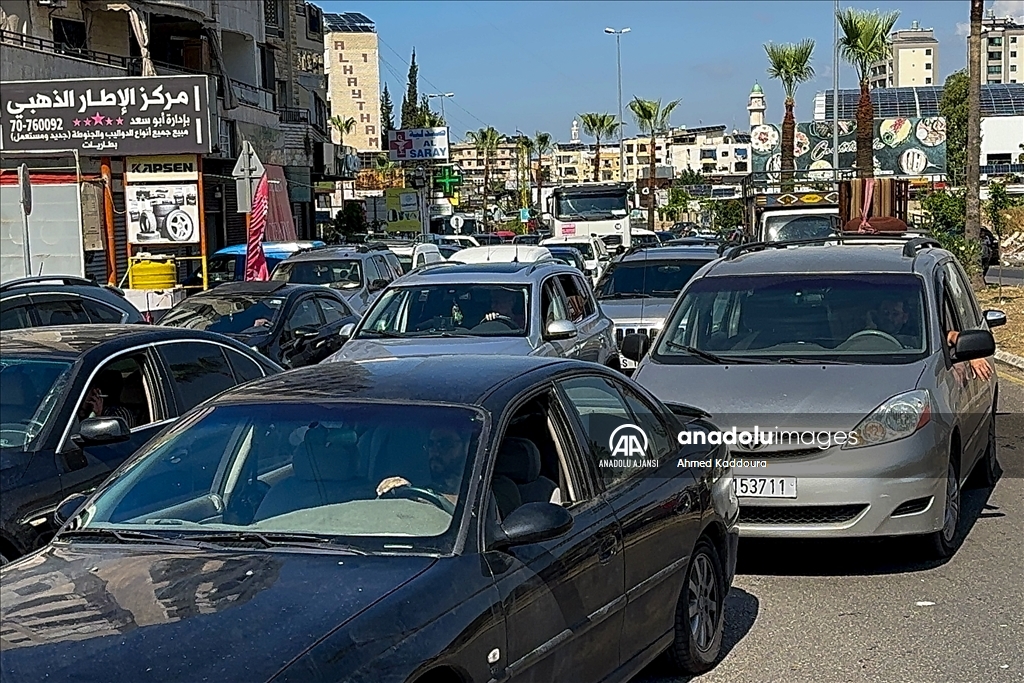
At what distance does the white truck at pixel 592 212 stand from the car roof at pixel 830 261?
2908 cm

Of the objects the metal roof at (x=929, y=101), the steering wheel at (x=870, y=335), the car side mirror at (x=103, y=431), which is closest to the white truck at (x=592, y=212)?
the steering wheel at (x=870, y=335)

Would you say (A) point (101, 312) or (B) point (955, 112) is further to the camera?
(B) point (955, 112)

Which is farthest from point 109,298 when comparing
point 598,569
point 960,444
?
point 598,569

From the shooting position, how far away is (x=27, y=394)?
7273 mm

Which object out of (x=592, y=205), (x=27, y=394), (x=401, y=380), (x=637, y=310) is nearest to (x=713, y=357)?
(x=401, y=380)

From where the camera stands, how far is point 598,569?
16.3 ft

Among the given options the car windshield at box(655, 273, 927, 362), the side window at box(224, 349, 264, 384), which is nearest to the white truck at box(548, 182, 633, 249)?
the car windshield at box(655, 273, 927, 362)

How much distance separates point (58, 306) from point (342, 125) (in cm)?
10110

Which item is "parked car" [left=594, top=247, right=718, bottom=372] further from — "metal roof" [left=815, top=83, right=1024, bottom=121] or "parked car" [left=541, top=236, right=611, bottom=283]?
"metal roof" [left=815, top=83, right=1024, bottom=121]

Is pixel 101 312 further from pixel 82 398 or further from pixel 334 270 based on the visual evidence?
pixel 334 270

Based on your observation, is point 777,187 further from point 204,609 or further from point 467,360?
point 204,609

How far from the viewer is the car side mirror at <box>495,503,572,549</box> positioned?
4387mm

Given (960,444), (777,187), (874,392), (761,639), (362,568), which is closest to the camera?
(362,568)

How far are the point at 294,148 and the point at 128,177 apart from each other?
952 inches
